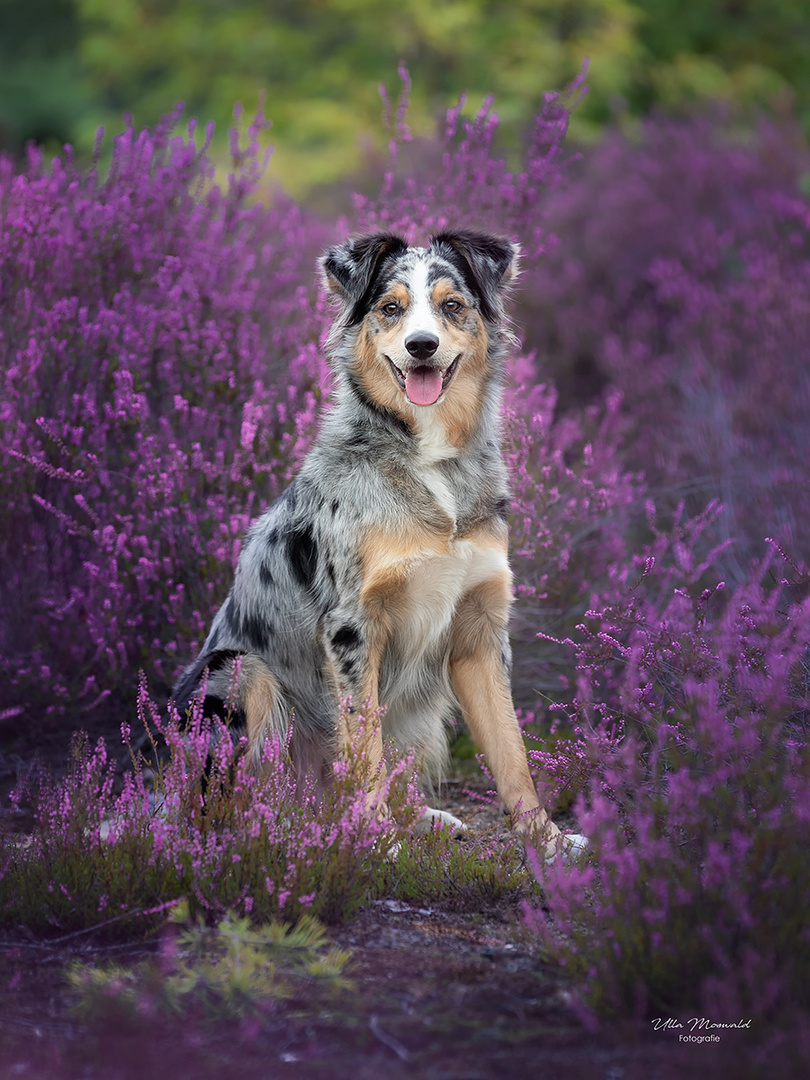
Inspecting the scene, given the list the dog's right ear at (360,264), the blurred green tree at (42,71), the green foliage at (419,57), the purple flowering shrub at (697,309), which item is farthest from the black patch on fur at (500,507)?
the blurred green tree at (42,71)

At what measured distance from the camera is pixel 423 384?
12.6 feet

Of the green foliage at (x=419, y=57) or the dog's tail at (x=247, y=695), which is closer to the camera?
the dog's tail at (x=247, y=695)

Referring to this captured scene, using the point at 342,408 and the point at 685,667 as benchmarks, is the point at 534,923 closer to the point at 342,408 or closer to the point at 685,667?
the point at 685,667

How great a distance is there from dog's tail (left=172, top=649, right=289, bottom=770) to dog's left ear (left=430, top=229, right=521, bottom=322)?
163 centimetres

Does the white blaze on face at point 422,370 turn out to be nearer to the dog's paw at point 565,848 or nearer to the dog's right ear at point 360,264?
the dog's right ear at point 360,264

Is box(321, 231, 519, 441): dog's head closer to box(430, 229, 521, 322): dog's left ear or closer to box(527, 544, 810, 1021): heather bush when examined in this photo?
box(430, 229, 521, 322): dog's left ear

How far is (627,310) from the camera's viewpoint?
866 centimetres

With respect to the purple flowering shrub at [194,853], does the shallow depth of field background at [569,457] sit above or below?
above

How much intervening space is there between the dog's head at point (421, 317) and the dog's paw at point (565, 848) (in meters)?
1.54

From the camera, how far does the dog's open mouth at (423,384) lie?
3.83 metres

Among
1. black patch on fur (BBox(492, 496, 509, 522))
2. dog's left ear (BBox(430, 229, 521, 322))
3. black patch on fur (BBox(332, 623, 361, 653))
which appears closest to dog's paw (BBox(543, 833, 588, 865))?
black patch on fur (BBox(332, 623, 361, 653))

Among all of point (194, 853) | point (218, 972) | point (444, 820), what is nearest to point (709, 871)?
point (218, 972)

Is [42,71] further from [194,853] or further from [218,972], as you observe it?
[218,972]

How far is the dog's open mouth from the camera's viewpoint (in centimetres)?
383
